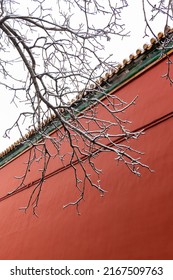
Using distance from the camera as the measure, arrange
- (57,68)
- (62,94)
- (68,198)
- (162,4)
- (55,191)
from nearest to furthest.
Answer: (162,4) < (62,94) < (57,68) < (68,198) < (55,191)

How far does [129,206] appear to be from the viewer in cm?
273

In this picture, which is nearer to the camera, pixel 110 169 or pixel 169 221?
pixel 169 221

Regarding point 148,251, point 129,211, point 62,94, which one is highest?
point 62,94

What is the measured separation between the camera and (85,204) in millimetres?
3242

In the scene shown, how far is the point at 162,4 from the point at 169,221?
140 centimetres

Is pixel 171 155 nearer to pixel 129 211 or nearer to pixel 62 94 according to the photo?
pixel 129 211

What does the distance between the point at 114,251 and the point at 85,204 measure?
2.08 ft

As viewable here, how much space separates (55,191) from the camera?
3928 mm

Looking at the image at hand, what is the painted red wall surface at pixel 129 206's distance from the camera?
98.0 inches

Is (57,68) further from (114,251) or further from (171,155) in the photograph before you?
(114,251)

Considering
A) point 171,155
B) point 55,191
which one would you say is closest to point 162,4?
point 171,155

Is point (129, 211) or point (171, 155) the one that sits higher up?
point (171, 155)

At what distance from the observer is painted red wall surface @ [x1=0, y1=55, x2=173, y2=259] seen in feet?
8.17

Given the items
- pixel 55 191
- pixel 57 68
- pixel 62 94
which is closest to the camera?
pixel 62 94
